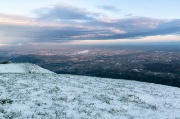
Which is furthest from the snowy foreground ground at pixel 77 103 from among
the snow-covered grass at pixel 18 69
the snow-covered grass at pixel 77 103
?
the snow-covered grass at pixel 18 69

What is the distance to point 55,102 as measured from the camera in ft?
103

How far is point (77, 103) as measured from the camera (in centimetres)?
3178

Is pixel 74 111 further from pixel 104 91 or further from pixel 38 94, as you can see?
pixel 104 91

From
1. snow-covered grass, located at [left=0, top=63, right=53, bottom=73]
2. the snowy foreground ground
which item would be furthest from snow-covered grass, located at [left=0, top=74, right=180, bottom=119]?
snow-covered grass, located at [left=0, top=63, right=53, bottom=73]

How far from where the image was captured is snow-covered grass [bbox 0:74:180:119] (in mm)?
27438

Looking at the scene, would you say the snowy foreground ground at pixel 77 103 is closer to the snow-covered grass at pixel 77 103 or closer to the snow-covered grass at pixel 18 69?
the snow-covered grass at pixel 77 103

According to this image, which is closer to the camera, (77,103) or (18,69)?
(77,103)

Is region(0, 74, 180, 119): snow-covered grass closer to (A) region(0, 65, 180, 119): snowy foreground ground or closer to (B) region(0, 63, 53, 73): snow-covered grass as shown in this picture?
(A) region(0, 65, 180, 119): snowy foreground ground

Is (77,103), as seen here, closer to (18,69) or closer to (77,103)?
(77,103)

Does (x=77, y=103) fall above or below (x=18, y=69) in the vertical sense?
below

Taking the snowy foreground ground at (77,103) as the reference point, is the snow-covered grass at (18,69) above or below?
above

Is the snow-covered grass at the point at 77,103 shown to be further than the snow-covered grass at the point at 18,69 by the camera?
No

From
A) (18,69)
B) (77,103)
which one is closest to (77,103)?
(77,103)

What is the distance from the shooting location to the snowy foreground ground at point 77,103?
2742 cm
